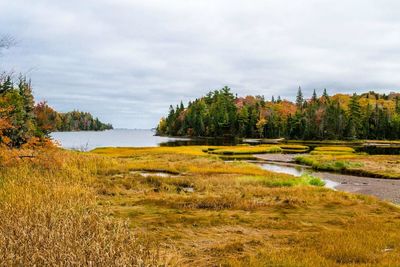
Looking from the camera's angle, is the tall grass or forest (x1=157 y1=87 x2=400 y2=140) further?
forest (x1=157 y1=87 x2=400 y2=140)

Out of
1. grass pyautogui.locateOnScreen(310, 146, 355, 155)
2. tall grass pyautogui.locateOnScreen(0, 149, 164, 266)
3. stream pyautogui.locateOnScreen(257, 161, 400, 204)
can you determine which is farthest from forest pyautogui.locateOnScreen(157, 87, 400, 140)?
tall grass pyautogui.locateOnScreen(0, 149, 164, 266)

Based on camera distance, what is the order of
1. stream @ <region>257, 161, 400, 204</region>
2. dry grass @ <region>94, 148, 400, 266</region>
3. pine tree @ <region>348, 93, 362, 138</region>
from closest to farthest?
dry grass @ <region>94, 148, 400, 266</region> < stream @ <region>257, 161, 400, 204</region> < pine tree @ <region>348, 93, 362, 138</region>

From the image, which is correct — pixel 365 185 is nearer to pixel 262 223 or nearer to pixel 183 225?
pixel 262 223

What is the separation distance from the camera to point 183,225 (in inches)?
581

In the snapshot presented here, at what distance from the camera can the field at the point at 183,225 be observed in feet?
26.9

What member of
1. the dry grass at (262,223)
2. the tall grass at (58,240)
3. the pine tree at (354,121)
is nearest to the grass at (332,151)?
the dry grass at (262,223)

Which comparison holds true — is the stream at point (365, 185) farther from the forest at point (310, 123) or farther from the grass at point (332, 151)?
the forest at point (310, 123)

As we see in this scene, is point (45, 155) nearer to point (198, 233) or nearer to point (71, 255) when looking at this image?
point (198, 233)

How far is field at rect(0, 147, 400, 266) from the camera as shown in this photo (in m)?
8.21

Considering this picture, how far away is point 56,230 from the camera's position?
29.5ft

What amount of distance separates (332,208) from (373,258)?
32.4 ft

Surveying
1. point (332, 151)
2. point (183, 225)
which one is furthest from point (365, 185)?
point (332, 151)

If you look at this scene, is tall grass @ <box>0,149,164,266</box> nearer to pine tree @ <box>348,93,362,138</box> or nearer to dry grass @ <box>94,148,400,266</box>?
dry grass @ <box>94,148,400,266</box>

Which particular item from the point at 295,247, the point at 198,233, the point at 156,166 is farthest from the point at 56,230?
the point at 156,166
